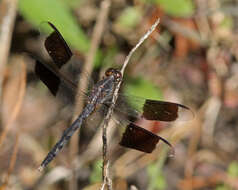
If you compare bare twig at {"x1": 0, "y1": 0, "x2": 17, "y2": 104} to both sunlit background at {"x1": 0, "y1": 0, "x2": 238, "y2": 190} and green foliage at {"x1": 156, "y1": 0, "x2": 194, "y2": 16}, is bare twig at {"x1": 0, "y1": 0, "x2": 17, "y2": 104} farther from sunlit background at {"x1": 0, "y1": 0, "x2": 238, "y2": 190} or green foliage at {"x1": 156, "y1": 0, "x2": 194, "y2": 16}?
green foliage at {"x1": 156, "y1": 0, "x2": 194, "y2": 16}

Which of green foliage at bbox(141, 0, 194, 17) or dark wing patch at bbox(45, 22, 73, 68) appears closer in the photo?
dark wing patch at bbox(45, 22, 73, 68)

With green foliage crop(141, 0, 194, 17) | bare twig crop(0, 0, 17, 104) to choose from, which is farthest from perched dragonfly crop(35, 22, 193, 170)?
green foliage crop(141, 0, 194, 17)

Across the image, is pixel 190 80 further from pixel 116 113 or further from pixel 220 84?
pixel 116 113

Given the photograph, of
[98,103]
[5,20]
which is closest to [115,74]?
[98,103]

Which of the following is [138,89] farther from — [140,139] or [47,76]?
[140,139]

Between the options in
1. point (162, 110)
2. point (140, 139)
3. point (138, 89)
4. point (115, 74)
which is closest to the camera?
point (140, 139)

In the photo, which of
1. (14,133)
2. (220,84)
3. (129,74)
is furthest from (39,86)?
(220,84)
